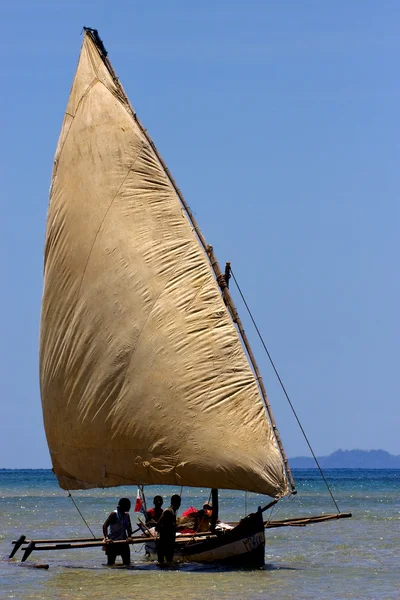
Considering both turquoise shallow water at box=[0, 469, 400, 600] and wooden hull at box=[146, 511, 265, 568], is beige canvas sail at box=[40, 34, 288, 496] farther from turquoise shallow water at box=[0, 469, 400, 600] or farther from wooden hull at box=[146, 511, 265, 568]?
turquoise shallow water at box=[0, 469, 400, 600]

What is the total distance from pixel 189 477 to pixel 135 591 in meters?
2.43

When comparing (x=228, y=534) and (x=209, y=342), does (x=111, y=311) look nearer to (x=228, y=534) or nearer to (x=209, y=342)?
(x=209, y=342)

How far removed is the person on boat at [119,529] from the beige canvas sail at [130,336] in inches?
25.9

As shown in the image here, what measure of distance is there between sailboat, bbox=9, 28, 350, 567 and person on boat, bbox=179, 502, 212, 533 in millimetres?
269

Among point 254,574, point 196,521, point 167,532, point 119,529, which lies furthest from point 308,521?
point 119,529

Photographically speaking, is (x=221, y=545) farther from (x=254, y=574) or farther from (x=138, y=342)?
(x=138, y=342)

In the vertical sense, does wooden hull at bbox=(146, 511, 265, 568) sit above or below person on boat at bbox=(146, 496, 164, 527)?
below

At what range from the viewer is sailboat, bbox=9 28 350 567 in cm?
2092

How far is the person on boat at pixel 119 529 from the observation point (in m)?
21.1

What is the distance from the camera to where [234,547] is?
21.1 metres

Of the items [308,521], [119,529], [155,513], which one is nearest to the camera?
[119,529]

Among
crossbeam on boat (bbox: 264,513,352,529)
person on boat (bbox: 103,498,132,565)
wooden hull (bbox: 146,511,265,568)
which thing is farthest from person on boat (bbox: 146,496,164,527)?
crossbeam on boat (bbox: 264,513,352,529)

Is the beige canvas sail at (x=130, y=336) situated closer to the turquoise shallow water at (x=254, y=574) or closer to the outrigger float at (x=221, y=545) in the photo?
the outrigger float at (x=221, y=545)

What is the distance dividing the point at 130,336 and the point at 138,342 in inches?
7.3
